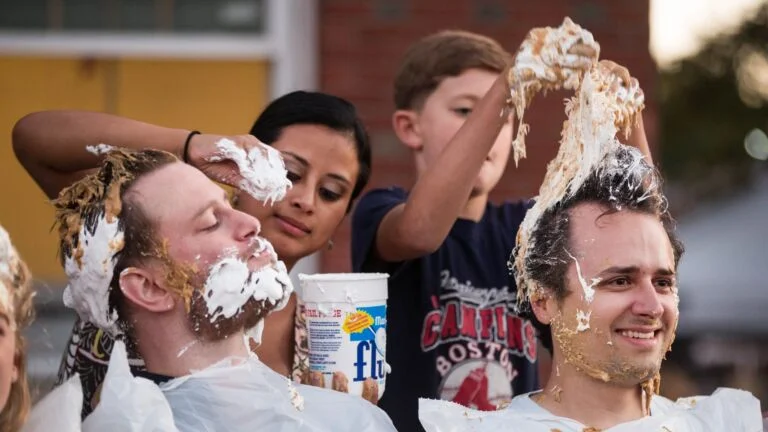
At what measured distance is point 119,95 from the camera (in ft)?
19.4

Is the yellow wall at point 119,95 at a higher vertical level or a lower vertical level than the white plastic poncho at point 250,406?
higher

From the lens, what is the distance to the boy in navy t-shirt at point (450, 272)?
3.45 m

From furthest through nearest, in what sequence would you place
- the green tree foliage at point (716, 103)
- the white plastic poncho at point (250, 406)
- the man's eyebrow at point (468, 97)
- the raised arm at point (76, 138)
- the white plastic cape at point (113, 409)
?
the green tree foliage at point (716, 103) → the man's eyebrow at point (468, 97) → the raised arm at point (76, 138) → the white plastic poncho at point (250, 406) → the white plastic cape at point (113, 409)

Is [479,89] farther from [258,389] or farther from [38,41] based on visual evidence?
[38,41]

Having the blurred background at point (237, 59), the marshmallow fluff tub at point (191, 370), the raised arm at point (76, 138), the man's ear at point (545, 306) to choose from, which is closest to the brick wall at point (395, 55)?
the blurred background at point (237, 59)

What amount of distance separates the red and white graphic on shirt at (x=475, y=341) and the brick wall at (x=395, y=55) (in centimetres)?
230

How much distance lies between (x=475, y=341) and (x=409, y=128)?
753mm

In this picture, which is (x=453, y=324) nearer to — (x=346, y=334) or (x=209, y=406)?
(x=346, y=334)

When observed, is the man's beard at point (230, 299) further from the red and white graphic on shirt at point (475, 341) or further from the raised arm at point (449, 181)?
the red and white graphic on shirt at point (475, 341)

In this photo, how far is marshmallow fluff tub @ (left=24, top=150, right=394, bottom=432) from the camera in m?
2.57

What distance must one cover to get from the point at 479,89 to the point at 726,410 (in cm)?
126

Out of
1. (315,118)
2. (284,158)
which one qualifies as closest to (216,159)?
(284,158)

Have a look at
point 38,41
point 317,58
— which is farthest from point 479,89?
point 38,41

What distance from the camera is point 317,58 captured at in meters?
5.88
